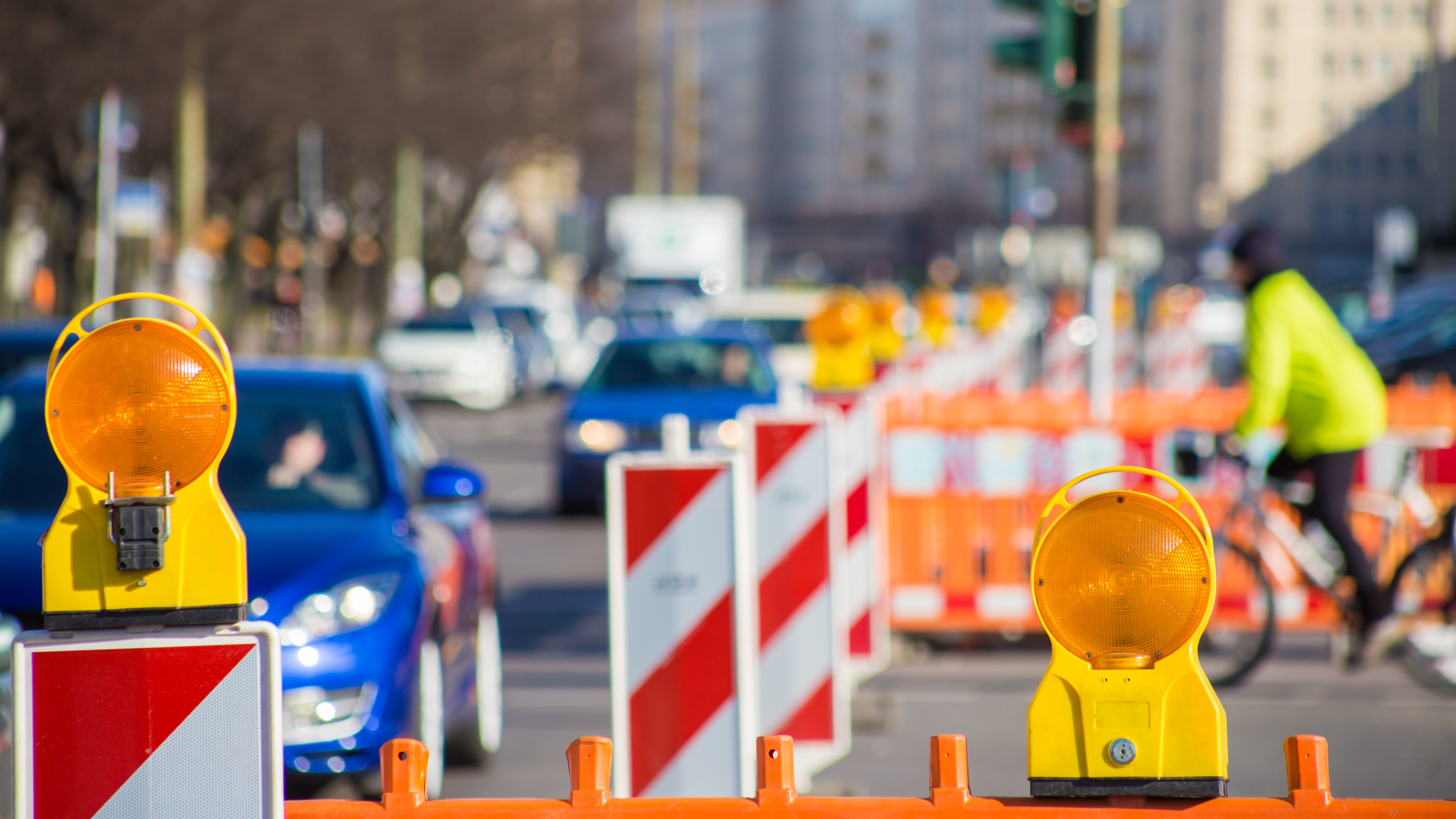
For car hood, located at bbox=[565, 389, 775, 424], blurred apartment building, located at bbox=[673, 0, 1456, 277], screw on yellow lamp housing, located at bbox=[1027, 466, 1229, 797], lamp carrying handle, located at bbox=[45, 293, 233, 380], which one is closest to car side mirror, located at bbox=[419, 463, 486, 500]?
lamp carrying handle, located at bbox=[45, 293, 233, 380]

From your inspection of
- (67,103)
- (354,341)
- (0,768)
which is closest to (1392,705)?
(0,768)

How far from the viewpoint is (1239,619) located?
8.39 m

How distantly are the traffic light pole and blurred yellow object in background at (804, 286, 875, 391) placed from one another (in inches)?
52.8

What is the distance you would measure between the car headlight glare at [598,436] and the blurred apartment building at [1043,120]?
62.7m

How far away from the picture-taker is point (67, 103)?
94.6 ft

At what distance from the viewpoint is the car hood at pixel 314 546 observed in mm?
5496

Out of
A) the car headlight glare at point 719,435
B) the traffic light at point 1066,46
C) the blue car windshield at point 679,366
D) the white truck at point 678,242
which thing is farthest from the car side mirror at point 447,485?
the white truck at point 678,242

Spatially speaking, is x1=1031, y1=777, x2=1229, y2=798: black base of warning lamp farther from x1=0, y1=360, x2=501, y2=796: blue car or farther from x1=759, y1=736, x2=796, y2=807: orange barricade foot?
x1=0, y1=360, x2=501, y2=796: blue car

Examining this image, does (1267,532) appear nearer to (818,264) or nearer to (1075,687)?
(1075,687)

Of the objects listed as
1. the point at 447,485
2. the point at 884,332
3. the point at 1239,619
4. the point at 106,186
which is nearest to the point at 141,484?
the point at 447,485

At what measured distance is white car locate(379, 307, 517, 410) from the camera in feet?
99.5

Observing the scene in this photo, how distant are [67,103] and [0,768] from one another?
26478 mm

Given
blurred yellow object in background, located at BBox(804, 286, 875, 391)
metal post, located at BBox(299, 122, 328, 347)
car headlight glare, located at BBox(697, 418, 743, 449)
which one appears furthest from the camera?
metal post, located at BBox(299, 122, 328, 347)

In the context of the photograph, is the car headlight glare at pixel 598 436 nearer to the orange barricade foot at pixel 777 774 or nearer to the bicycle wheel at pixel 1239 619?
the bicycle wheel at pixel 1239 619
